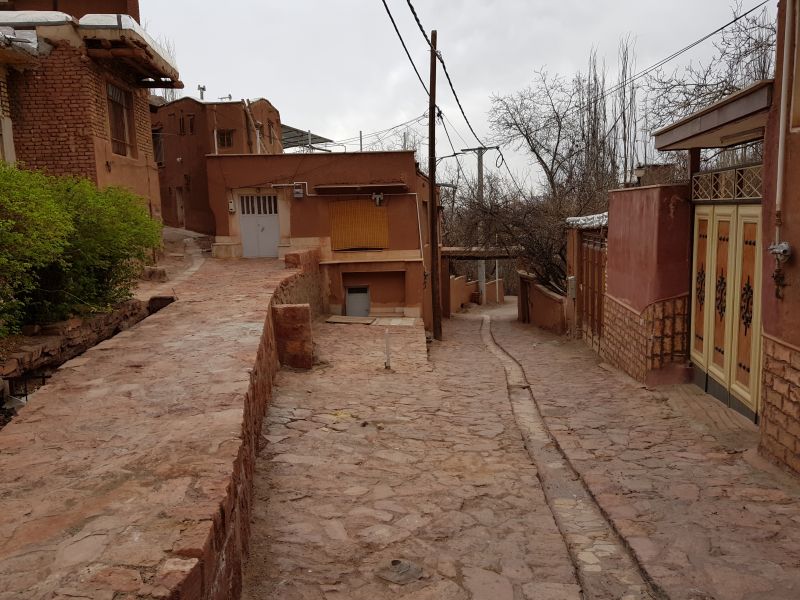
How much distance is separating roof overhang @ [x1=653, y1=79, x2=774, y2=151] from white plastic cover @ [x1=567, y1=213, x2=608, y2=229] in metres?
4.06

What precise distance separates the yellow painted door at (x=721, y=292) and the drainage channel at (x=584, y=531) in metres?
2.15

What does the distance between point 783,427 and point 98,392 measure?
17.4 feet

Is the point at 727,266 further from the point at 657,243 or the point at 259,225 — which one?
the point at 259,225

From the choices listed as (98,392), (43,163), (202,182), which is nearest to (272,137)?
(202,182)

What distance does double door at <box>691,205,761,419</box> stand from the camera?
248 inches

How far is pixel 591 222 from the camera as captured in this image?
42.4ft

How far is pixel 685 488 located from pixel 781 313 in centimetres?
160

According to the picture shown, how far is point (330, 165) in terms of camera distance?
18.5 metres

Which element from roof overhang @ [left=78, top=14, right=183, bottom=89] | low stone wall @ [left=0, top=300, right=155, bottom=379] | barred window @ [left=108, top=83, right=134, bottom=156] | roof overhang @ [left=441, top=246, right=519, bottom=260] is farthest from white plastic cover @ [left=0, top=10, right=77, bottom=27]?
roof overhang @ [left=441, top=246, right=519, bottom=260]

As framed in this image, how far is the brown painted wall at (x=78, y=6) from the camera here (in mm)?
13844

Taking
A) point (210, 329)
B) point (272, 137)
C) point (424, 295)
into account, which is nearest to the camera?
point (210, 329)

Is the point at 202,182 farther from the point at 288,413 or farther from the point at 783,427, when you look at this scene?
the point at 783,427

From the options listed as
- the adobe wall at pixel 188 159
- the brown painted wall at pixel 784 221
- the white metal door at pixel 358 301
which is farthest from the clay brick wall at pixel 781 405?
the adobe wall at pixel 188 159

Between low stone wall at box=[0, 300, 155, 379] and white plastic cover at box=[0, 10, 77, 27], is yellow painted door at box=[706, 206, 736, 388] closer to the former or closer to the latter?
low stone wall at box=[0, 300, 155, 379]
